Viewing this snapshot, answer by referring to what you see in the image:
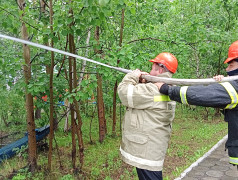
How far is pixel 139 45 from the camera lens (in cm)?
629

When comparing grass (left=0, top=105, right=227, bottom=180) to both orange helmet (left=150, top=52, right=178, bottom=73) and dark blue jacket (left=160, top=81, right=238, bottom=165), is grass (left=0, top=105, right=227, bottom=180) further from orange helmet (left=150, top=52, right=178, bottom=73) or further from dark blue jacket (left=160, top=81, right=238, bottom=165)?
dark blue jacket (left=160, top=81, right=238, bottom=165)

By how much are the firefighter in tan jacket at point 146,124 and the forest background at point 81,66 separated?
90 cm

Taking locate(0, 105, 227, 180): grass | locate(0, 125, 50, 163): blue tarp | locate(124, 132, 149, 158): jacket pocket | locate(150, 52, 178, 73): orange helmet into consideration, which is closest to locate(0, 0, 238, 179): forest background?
locate(0, 105, 227, 180): grass

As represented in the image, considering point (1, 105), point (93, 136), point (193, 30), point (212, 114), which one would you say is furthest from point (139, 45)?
point (212, 114)

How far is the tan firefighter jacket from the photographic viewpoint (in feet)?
8.06

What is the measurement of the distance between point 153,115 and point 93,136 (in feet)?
17.0

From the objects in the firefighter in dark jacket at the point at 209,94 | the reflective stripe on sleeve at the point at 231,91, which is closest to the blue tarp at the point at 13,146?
the firefighter in dark jacket at the point at 209,94

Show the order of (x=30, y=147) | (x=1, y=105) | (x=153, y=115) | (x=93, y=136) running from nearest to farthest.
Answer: (x=153, y=115)
(x=30, y=147)
(x=1, y=105)
(x=93, y=136)

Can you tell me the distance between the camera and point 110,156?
18.1 ft

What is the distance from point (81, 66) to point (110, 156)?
2.19m

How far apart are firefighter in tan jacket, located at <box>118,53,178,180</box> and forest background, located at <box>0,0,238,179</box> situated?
904 millimetres

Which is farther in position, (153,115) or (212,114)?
(212,114)

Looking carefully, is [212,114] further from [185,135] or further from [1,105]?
[1,105]

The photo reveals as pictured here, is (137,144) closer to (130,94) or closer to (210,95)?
(130,94)
